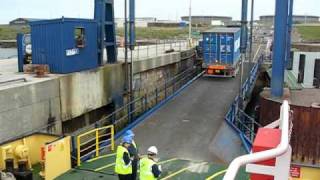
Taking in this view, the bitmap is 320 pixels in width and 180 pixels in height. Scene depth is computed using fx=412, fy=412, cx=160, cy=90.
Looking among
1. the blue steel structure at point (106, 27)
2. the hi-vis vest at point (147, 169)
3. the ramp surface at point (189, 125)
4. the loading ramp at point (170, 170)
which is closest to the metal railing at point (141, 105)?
the ramp surface at point (189, 125)

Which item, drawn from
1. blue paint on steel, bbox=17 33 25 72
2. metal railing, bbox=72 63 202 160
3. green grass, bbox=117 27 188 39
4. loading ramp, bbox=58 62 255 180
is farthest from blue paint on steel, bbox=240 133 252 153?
green grass, bbox=117 27 188 39

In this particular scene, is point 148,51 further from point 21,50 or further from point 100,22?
point 21,50

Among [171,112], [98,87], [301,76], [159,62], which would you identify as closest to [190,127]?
[171,112]

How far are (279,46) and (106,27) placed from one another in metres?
8.70

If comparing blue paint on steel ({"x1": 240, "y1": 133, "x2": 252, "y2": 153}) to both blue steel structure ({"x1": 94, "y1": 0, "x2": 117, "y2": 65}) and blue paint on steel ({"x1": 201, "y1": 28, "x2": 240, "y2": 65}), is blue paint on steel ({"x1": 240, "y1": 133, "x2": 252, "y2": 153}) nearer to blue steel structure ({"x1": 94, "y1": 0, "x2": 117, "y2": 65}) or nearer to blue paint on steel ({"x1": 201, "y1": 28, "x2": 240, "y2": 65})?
blue steel structure ({"x1": 94, "y1": 0, "x2": 117, "y2": 65})

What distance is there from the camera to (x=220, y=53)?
27.3m

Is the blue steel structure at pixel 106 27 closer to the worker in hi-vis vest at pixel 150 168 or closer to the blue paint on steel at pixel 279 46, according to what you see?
the blue paint on steel at pixel 279 46

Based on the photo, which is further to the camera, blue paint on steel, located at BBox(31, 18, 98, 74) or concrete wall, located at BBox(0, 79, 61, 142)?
blue paint on steel, located at BBox(31, 18, 98, 74)

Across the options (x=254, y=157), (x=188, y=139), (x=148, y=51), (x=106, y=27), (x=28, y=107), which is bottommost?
(x=188, y=139)

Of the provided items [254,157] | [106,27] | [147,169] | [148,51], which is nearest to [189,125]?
[106,27]

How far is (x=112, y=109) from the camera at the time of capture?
2036cm

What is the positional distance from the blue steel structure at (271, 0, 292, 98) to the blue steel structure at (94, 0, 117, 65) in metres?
7.99

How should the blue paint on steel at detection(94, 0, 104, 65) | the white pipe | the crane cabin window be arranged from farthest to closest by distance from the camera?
the blue paint on steel at detection(94, 0, 104, 65), the crane cabin window, the white pipe

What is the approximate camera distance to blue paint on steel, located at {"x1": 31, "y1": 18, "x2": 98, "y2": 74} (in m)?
16.8
